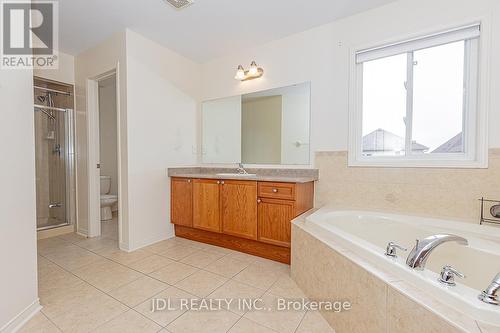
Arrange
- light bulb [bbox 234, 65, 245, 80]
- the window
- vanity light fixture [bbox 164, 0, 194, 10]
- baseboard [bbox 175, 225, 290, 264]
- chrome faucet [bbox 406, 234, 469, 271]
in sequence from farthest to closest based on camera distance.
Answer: light bulb [bbox 234, 65, 245, 80] < baseboard [bbox 175, 225, 290, 264] < vanity light fixture [bbox 164, 0, 194, 10] < the window < chrome faucet [bbox 406, 234, 469, 271]

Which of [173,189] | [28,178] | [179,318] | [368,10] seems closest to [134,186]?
[173,189]

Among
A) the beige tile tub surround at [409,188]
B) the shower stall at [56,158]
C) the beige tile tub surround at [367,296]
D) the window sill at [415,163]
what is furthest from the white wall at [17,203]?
the window sill at [415,163]

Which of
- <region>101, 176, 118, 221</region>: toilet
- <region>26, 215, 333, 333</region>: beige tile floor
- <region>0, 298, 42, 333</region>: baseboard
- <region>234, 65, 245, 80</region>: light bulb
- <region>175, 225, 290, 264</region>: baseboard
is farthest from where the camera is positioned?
<region>101, 176, 118, 221</region>: toilet

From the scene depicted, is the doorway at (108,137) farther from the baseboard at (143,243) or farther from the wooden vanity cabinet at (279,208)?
the wooden vanity cabinet at (279,208)

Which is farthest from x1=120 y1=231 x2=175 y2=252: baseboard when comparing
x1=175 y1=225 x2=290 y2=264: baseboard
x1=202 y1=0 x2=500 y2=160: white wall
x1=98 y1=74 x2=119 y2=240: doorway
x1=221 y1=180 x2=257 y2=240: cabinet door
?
x1=202 y1=0 x2=500 y2=160: white wall

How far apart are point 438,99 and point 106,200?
4292 mm

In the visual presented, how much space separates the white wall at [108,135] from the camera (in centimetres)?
420

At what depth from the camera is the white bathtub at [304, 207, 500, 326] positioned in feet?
2.57

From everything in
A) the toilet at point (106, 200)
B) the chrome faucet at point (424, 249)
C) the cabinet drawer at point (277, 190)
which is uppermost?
the cabinet drawer at point (277, 190)

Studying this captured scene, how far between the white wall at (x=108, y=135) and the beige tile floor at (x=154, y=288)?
71.8 inches

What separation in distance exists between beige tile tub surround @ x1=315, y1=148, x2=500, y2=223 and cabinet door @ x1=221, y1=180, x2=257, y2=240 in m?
0.70

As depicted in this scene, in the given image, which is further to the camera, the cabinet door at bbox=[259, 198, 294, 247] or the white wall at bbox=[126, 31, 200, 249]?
the white wall at bbox=[126, 31, 200, 249]

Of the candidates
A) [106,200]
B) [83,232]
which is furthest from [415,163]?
[106,200]

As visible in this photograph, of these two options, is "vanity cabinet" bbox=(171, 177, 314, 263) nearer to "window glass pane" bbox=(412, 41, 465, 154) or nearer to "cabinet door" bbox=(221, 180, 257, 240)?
"cabinet door" bbox=(221, 180, 257, 240)
